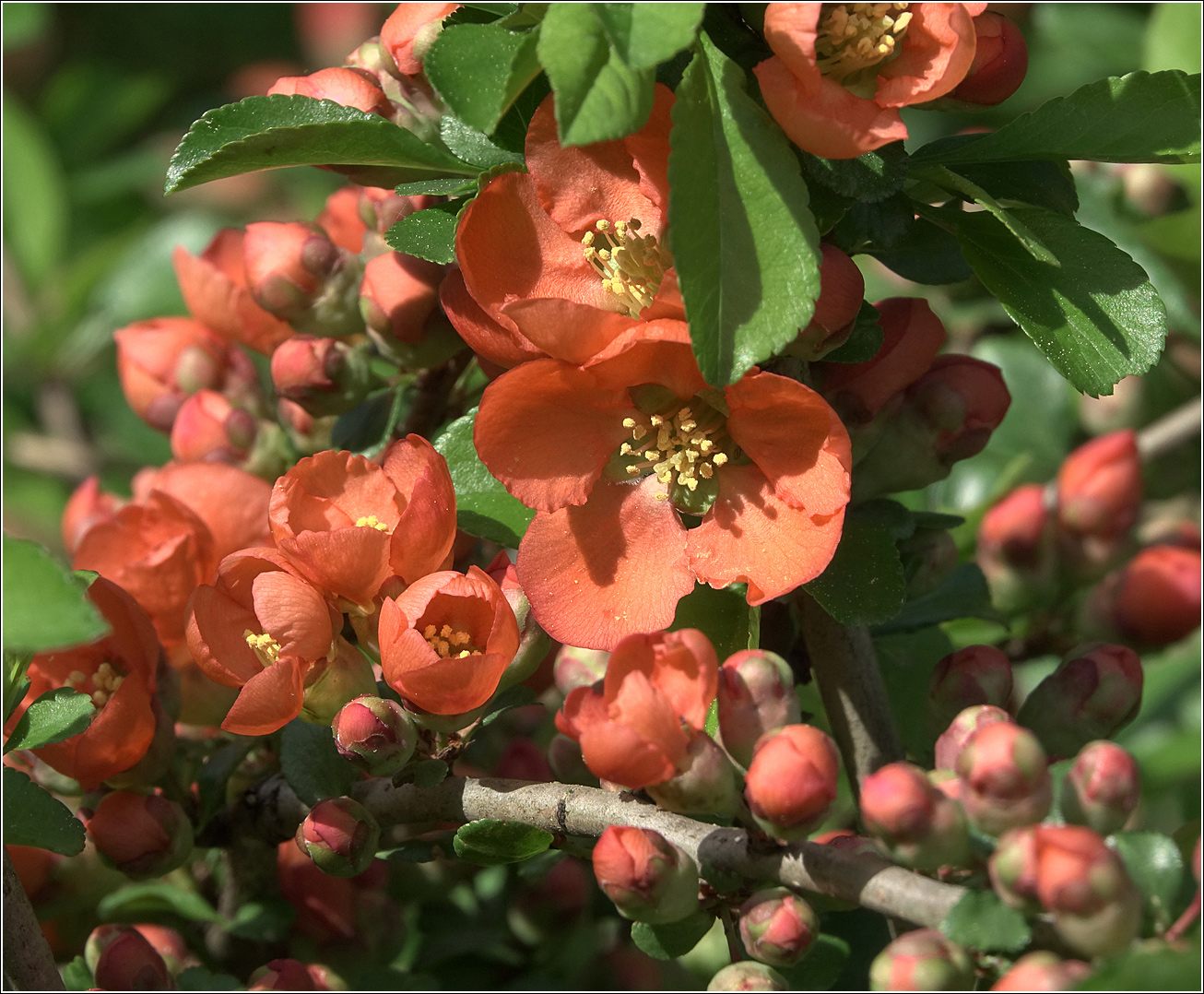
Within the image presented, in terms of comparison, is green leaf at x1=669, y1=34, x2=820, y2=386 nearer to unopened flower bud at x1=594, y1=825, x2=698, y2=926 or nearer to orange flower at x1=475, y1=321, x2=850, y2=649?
orange flower at x1=475, y1=321, x2=850, y2=649

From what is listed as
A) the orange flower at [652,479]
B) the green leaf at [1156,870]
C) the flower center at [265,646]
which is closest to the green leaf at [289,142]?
the orange flower at [652,479]

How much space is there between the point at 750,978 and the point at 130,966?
0.50 m

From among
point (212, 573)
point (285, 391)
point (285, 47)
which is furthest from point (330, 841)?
point (285, 47)

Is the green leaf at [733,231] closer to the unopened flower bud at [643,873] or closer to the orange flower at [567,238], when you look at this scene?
the orange flower at [567,238]

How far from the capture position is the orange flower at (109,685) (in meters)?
1.02

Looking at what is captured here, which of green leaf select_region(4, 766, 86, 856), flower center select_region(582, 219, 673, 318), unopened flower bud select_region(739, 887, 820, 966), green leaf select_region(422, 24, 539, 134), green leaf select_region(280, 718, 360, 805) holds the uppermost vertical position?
green leaf select_region(422, 24, 539, 134)

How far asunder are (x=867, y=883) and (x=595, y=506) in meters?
0.34

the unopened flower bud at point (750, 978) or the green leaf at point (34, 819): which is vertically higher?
the green leaf at point (34, 819)

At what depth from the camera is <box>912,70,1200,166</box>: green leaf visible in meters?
0.95

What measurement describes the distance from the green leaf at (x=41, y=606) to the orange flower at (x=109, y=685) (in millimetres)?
269

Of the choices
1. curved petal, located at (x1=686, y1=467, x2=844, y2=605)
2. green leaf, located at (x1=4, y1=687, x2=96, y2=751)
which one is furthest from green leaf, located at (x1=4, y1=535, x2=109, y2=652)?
curved petal, located at (x1=686, y1=467, x2=844, y2=605)

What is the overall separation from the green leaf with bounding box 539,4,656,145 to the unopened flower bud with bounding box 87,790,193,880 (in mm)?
650

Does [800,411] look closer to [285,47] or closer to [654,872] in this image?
[654,872]

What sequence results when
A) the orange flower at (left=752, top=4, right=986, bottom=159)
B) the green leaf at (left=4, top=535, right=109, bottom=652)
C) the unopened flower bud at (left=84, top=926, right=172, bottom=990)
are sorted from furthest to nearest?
the unopened flower bud at (left=84, top=926, right=172, bottom=990) → the orange flower at (left=752, top=4, right=986, bottom=159) → the green leaf at (left=4, top=535, right=109, bottom=652)
